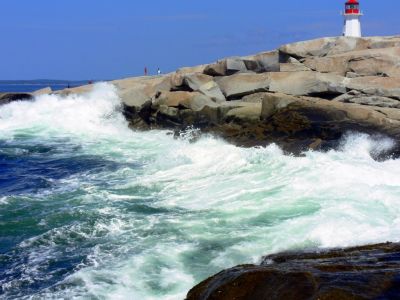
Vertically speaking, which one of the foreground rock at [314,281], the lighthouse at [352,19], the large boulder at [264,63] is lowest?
the foreground rock at [314,281]

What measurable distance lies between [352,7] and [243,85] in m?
15.3

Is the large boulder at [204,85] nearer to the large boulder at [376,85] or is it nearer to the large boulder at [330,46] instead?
the large boulder at [330,46]

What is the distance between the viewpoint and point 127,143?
20.3 metres

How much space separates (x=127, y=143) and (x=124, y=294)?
44.9ft

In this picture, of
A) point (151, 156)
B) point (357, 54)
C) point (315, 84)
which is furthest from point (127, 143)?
point (357, 54)

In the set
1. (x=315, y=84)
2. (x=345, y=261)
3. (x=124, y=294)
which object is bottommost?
(x=124, y=294)

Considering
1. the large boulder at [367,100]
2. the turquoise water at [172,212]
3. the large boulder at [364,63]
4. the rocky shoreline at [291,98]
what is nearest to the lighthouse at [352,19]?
the rocky shoreline at [291,98]

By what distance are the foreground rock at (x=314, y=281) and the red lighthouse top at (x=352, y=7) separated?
1102 inches

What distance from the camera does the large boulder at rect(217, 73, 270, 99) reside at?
750 inches

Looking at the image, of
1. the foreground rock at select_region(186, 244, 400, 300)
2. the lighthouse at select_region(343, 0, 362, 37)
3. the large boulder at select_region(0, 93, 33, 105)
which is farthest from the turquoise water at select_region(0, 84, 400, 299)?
the lighthouse at select_region(343, 0, 362, 37)

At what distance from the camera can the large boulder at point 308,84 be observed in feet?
56.9

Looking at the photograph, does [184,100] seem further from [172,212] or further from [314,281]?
[314,281]

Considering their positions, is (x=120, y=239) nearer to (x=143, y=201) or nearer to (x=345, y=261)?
(x=143, y=201)

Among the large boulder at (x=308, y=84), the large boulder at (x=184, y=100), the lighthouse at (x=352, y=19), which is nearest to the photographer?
the large boulder at (x=308, y=84)
